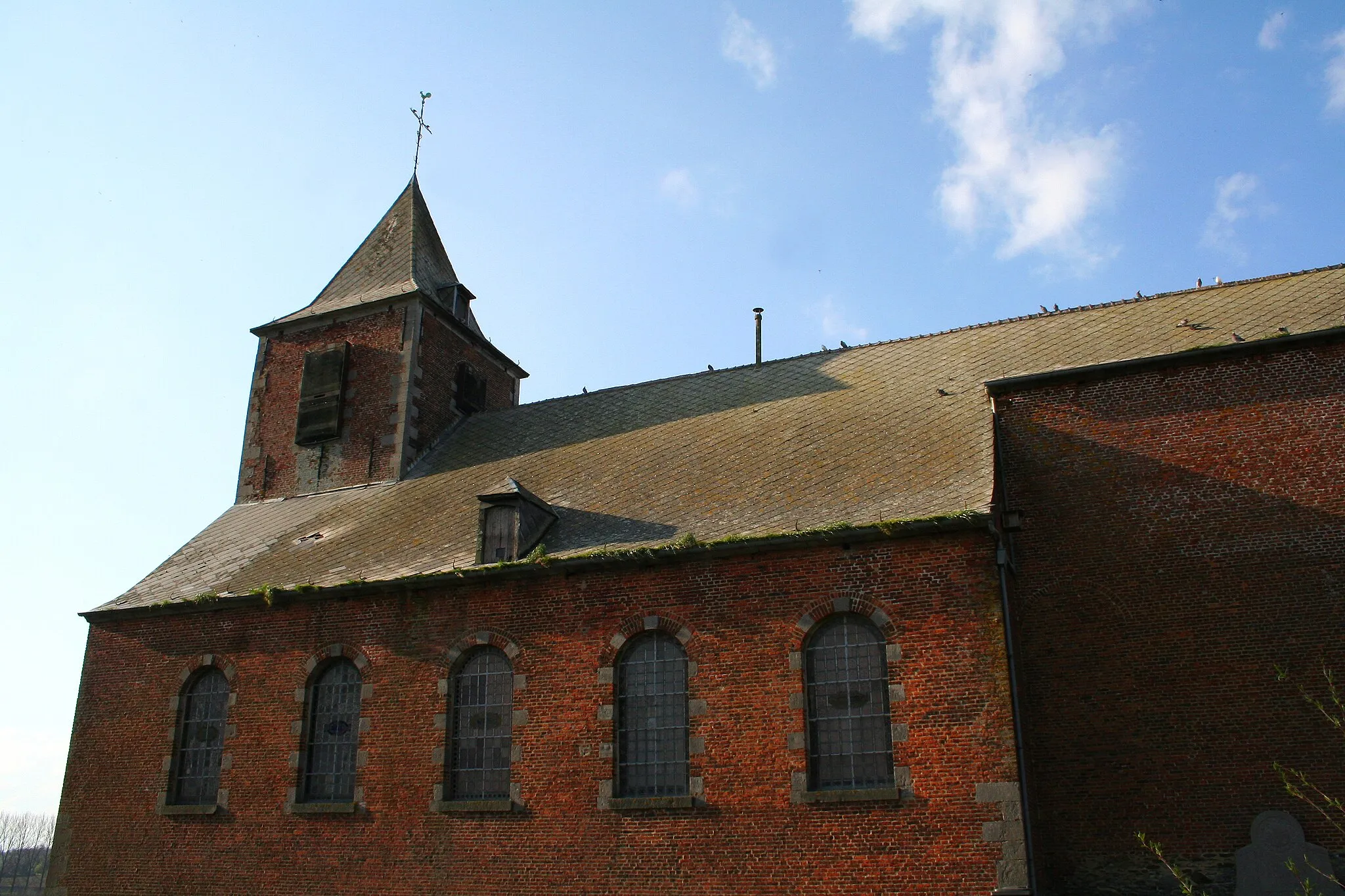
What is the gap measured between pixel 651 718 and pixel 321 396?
1164 cm

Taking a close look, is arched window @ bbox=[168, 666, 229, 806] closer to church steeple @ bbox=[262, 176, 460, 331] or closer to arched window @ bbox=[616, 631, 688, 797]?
arched window @ bbox=[616, 631, 688, 797]

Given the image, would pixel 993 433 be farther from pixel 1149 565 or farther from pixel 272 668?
pixel 272 668

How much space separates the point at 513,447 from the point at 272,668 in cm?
602

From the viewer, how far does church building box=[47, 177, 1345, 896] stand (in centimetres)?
1246

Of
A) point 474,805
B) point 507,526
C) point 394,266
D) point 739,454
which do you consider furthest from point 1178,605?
point 394,266

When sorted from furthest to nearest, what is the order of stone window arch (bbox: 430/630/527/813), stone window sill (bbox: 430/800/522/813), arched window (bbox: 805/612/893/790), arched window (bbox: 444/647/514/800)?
arched window (bbox: 444/647/514/800), stone window arch (bbox: 430/630/527/813), stone window sill (bbox: 430/800/522/813), arched window (bbox: 805/612/893/790)

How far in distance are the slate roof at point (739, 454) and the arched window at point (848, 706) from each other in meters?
1.53

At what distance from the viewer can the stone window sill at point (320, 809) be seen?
15.2 metres

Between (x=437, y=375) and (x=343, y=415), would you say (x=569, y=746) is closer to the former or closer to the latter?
(x=343, y=415)

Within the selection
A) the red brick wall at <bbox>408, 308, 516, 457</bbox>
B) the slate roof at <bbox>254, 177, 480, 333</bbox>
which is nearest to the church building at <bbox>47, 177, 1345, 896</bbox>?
the red brick wall at <bbox>408, 308, 516, 457</bbox>

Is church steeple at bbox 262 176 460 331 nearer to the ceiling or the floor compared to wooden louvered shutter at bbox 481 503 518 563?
nearer to the ceiling

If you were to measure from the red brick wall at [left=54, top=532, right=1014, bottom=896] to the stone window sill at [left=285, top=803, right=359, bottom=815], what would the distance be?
0.13 meters

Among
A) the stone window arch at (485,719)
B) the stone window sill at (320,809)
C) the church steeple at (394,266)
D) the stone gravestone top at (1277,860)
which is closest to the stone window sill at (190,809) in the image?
the stone window sill at (320,809)

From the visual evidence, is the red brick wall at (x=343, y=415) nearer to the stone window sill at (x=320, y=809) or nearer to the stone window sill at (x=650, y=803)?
the stone window sill at (x=320, y=809)
